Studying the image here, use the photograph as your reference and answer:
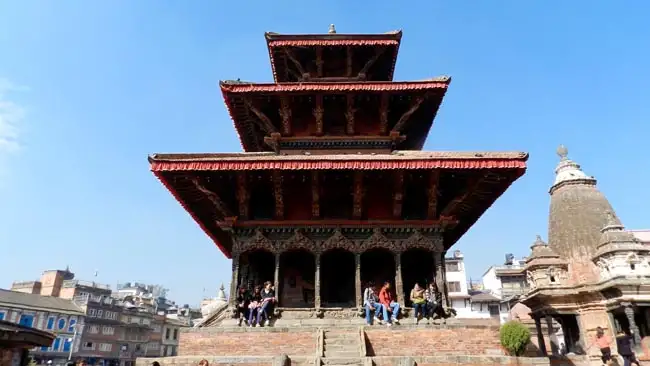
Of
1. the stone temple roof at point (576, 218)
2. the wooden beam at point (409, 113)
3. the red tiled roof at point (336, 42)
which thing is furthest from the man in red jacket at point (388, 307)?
the stone temple roof at point (576, 218)

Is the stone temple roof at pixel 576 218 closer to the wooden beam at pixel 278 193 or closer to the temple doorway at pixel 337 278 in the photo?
the temple doorway at pixel 337 278

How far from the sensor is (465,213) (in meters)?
15.6

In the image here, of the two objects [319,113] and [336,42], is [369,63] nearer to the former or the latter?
[336,42]

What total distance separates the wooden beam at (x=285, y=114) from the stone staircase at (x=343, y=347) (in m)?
7.78

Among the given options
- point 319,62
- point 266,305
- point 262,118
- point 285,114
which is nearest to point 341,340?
point 266,305

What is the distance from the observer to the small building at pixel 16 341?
964 centimetres

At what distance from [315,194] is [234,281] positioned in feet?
12.7

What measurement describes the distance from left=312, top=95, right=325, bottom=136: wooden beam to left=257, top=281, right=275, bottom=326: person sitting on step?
617cm

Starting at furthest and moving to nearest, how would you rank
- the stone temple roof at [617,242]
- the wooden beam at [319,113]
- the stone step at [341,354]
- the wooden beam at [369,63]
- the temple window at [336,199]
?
the stone temple roof at [617,242]
the wooden beam at [369,63]
the wooden beam at [319,113]
the temple window at [336,199]
the stone step at [341,354]

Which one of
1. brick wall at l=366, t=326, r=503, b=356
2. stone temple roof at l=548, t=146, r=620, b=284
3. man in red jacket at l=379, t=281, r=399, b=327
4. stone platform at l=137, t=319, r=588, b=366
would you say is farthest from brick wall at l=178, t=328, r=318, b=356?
stone temple roof at l=548, t=146, r=620, b=284

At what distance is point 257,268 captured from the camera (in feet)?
52.0

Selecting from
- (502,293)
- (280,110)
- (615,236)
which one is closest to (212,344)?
(280,110)

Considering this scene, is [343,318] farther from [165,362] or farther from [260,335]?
[165,362]

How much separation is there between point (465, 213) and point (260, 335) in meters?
8.82
